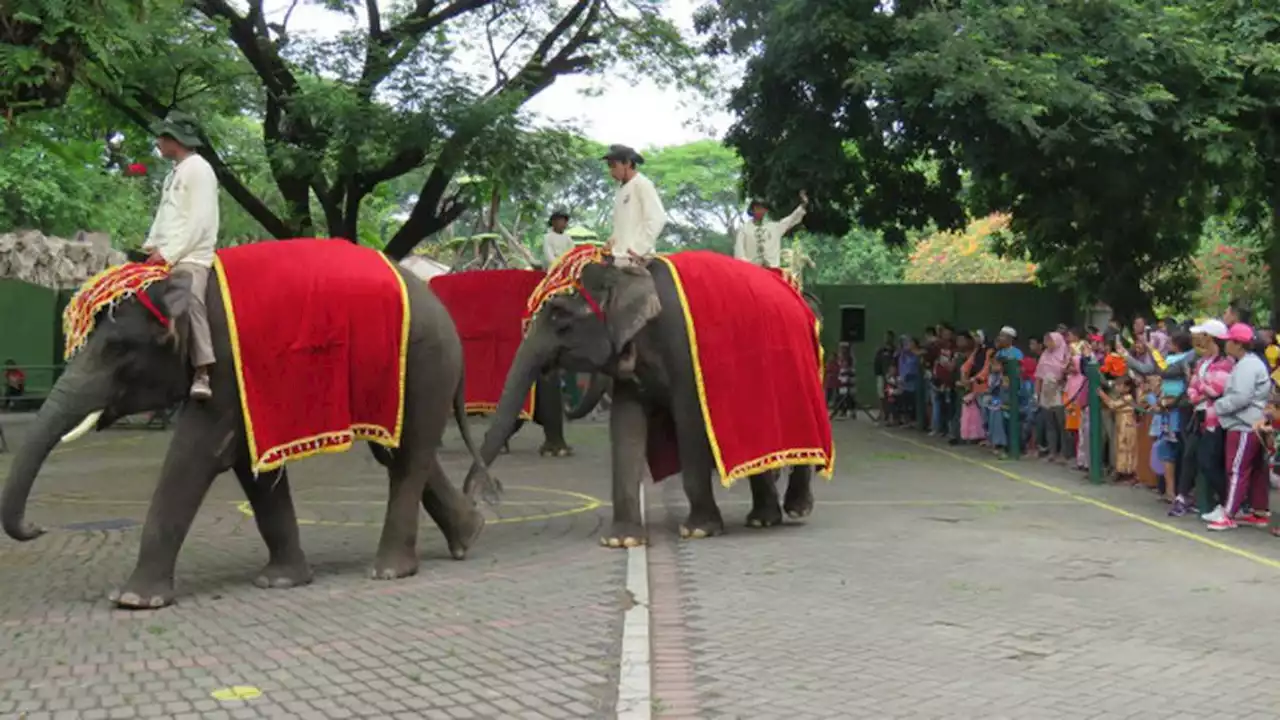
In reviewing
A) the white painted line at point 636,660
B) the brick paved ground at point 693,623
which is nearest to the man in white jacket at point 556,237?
the brick paved ground at point 693,623

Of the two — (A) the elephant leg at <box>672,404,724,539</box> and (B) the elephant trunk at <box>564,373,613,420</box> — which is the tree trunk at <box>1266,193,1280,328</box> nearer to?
(B) the elephant trunk at <box>564,373,613,420</box>

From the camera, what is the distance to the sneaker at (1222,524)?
412 inches

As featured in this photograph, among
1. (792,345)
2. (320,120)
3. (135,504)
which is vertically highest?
(320,120)

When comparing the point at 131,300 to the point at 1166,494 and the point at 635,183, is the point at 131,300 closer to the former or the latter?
the point at 635,183

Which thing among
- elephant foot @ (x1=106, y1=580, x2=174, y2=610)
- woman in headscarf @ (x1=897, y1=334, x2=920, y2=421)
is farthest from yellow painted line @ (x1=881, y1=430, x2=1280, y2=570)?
elephant foot @ (x1=106, y1=580, x2=174, y2=610)

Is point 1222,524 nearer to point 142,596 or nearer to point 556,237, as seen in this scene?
point 142,596

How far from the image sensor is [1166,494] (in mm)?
12367

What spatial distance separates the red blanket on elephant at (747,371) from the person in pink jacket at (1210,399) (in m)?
3.29

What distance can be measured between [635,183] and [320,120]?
9748 millimetres

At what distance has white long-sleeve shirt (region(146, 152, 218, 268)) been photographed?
730cm

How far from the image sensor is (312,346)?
24.7 feet

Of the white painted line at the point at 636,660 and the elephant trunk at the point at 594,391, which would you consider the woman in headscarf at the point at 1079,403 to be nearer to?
the elephant trunk at the point at 594,391

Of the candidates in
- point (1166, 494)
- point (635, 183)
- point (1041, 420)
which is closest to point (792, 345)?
point (635, 183)

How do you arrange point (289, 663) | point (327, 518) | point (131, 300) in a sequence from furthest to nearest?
point (327, 518) → point (131, 300) → point (289, 663)
